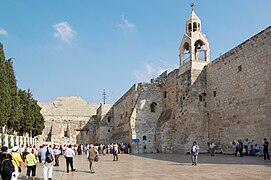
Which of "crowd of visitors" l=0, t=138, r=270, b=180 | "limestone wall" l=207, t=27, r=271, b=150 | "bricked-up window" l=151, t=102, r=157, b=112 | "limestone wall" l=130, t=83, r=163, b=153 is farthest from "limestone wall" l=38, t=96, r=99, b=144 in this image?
"crowd of visitors" l=0, t=138, r=270, b=180

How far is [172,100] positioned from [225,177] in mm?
16583

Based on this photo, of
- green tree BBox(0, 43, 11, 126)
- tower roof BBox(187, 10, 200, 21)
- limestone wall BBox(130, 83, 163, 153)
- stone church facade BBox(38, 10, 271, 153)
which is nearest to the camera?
stone church facade BBox(38, 10, 271, 153)

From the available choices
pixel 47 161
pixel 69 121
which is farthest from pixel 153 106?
pixel 69 121

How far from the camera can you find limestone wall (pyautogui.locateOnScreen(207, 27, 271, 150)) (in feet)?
50.1

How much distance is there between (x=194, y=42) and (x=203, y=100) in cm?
Answer: 468

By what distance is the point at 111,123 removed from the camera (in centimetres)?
3944

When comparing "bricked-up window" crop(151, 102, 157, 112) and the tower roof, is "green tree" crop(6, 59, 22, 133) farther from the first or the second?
the tower roof

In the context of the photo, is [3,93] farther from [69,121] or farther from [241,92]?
[69,121]

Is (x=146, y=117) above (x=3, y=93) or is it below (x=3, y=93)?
below

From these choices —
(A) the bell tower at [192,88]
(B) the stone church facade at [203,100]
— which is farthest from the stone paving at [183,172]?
(A) the bell tower at [192,88]

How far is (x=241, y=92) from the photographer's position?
679 inches

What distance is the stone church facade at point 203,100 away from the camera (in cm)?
1578

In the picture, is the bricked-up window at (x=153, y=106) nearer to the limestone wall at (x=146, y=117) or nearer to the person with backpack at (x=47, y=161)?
the limestone wall at (x=146, y=117)

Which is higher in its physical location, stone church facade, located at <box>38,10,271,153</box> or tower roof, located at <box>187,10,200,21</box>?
tower roof, located at <box>187,10,200,21</box>
